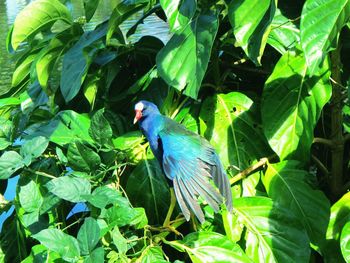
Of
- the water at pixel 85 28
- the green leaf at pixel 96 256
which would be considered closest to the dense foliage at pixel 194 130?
the green leaf at pixel 96 256

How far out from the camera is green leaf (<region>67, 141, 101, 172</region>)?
87cm

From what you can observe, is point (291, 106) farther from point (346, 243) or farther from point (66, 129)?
point (66, 129)

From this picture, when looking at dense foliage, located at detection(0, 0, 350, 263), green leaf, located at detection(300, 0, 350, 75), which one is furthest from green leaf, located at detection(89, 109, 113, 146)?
green leaf, located at detection(300, 0, 350, 75)

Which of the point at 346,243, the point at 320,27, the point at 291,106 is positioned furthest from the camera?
the point at 291,106

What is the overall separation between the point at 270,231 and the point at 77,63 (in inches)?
17.4

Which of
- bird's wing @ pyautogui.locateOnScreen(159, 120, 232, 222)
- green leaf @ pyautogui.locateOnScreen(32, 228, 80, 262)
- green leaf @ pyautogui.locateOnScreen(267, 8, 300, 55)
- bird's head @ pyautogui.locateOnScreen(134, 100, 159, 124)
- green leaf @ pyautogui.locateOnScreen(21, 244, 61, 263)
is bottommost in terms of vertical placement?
green leaf @ pyautogui.locateOnScreen(21, 244, 61, 263)

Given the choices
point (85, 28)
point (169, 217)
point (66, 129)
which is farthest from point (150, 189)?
point (85, 28)

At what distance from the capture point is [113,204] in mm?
829

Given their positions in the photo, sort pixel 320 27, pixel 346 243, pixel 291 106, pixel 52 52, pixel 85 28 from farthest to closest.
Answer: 1. pixel 85 28
2. pixel 52 52
3. pixel 291 106
4. pixel 346 243
5. pixel 320 27

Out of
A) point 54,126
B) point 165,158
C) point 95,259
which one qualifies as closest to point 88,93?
point 54,126

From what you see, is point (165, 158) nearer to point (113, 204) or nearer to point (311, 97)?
point (113, 204)

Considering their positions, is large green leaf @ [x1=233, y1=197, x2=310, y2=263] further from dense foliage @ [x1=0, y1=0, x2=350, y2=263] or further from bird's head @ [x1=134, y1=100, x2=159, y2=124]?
bird's head @ [x1=134, y1=100, x2=159, y2=124]

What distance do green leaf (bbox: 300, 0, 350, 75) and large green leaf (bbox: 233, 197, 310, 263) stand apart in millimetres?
277

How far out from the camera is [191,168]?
85 cm
